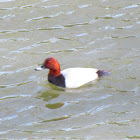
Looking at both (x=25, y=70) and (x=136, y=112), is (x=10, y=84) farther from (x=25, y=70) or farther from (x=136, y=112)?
(x=136, y=112)

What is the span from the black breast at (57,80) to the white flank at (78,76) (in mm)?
80

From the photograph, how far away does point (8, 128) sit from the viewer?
6.52 metres

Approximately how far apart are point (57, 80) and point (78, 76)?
0.46 metres

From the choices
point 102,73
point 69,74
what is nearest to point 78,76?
point 69,74

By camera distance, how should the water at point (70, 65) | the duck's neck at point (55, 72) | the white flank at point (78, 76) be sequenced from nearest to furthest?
the water at point (70, 65) < the white flank at point (78, 76) < the duck's neck at point (55, 72)

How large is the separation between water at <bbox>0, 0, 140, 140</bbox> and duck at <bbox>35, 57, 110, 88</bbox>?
14 centimetres

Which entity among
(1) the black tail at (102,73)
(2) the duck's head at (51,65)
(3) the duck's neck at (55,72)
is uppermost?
(2) the duck's head at (51,65)

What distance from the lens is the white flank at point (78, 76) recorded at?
8070 mm

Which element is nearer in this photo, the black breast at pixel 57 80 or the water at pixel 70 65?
the water at pixel 70 65

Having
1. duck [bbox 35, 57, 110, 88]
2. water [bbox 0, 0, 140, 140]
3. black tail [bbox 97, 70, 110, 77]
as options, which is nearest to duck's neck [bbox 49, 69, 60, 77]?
duck [bbox 35, 57, 110, 88]

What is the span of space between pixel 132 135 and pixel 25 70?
3.64 m

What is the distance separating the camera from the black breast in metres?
8.14

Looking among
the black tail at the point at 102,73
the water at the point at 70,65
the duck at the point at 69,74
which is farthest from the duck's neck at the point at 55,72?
the black tail at the point at 102,73

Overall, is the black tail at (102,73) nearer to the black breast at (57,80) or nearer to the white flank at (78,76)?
the white flank at (78,76)
